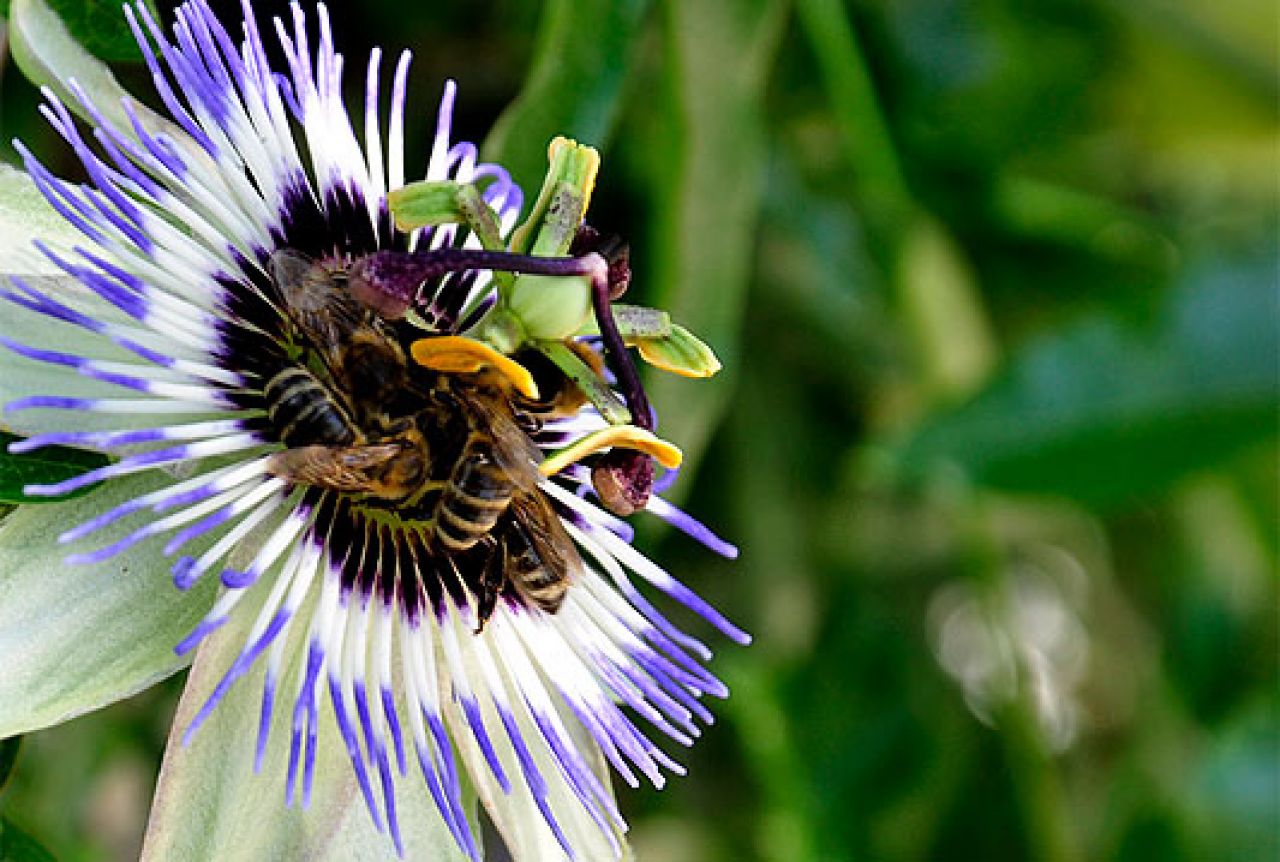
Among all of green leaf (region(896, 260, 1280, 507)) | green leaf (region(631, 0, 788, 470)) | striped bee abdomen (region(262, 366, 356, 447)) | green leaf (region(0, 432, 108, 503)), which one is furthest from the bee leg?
green leaf (region(896, 260, 1280, 507))

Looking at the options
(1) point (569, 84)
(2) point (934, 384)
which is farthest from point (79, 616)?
(2) point (934, 384)

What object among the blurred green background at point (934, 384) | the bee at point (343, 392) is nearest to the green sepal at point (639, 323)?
the bee at point (343, 392)

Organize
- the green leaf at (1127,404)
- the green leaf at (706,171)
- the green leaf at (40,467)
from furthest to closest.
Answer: the green leaf at (1127,404), the green leaf at (706,171), the green leaf at (40,467)

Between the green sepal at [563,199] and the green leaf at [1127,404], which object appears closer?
the green sepal at [563,199]

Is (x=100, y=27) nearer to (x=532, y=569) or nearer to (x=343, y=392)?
(x=343, y=392)

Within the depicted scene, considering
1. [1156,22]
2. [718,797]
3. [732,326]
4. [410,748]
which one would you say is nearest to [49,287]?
[410,748]

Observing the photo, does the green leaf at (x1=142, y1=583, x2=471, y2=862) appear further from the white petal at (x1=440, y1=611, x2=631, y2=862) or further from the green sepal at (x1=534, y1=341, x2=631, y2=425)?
the green sepal at (x1=534, y1=341, x2=631, y2=425)

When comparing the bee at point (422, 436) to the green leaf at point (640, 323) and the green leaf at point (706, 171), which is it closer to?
the green leaf at point (640, 323)
